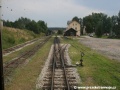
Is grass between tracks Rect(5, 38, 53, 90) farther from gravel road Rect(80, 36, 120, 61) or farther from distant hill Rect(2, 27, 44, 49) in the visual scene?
distant hill Rect(2, 27, 44, 49)

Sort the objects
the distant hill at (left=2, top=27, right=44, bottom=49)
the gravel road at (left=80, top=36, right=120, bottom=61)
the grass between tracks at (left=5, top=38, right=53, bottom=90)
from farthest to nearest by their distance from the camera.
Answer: the distant hill at (left=2, top=27, right=44, bottom=49) < the gravel road at (left=80, top=36, right=120, bottom=61) < the grass between tracks at (left=5, top=38, right=53, bottom=90)

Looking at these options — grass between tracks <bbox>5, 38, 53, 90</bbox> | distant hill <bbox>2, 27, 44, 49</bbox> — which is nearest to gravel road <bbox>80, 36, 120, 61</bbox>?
grass between tracks <bbox>5, 38, 53, 90</bbox>

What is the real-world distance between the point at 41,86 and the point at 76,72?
469cm

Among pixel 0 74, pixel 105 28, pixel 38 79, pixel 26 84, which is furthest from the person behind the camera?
pixel 105 28

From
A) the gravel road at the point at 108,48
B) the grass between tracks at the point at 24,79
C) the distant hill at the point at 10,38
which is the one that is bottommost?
the gravel road at the point at 108,48

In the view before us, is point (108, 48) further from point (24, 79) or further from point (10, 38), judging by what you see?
point (24, 79)

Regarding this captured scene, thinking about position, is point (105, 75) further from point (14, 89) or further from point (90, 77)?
point (14, 89)

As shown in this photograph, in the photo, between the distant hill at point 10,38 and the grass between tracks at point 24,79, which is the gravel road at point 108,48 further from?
the distant hill at point 10,38

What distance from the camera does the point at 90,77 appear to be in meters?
16.1

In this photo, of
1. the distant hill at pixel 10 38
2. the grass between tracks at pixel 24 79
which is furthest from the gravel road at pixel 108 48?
the distant hill at pixel 10 38

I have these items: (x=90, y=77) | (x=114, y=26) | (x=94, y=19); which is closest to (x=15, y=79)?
(x=90, y=77)

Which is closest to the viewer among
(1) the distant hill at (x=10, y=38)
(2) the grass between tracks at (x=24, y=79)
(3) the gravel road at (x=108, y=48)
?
(2) the grass between tracks at (x=24, y=79)

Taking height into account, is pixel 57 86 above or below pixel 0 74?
below

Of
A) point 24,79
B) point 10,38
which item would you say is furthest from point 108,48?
point 24,79
